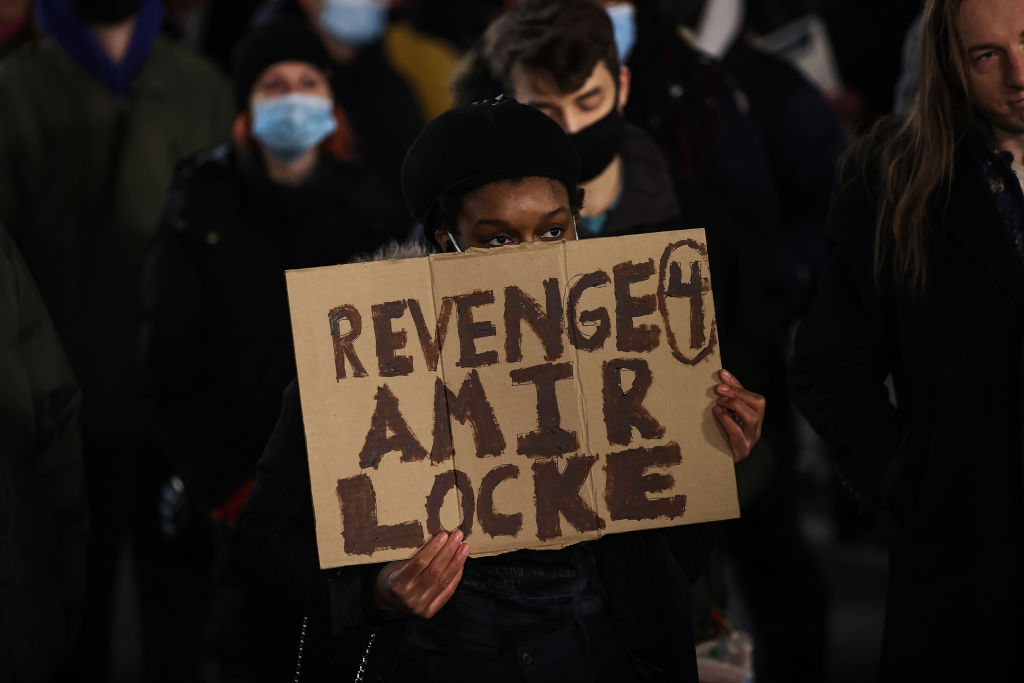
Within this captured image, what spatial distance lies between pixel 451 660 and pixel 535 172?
92 centimetres

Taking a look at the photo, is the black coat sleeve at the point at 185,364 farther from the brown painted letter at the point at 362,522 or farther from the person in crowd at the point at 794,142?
the person in crowd at the point at 794,142

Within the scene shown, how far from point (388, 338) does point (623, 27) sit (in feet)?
6.46

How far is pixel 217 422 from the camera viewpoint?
4.04 m

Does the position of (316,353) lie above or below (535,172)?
below

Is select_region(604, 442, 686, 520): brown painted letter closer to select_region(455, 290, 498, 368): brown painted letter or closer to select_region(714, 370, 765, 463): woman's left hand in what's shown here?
select_region(714, 370, 765, 463): woman's left hand

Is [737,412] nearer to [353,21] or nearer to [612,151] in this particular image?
[612,151]

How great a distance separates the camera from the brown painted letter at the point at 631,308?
2.46m

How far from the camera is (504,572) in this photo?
2553 mm

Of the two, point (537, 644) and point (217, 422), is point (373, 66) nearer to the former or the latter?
point (217, 422)

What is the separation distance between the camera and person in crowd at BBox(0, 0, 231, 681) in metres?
4.47

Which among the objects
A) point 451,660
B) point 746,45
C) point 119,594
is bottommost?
point 119,594

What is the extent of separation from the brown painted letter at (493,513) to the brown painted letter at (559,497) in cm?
5

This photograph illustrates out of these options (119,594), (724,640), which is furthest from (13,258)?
(119,594)

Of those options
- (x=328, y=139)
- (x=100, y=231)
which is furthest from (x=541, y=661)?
(x=100, y=231)
